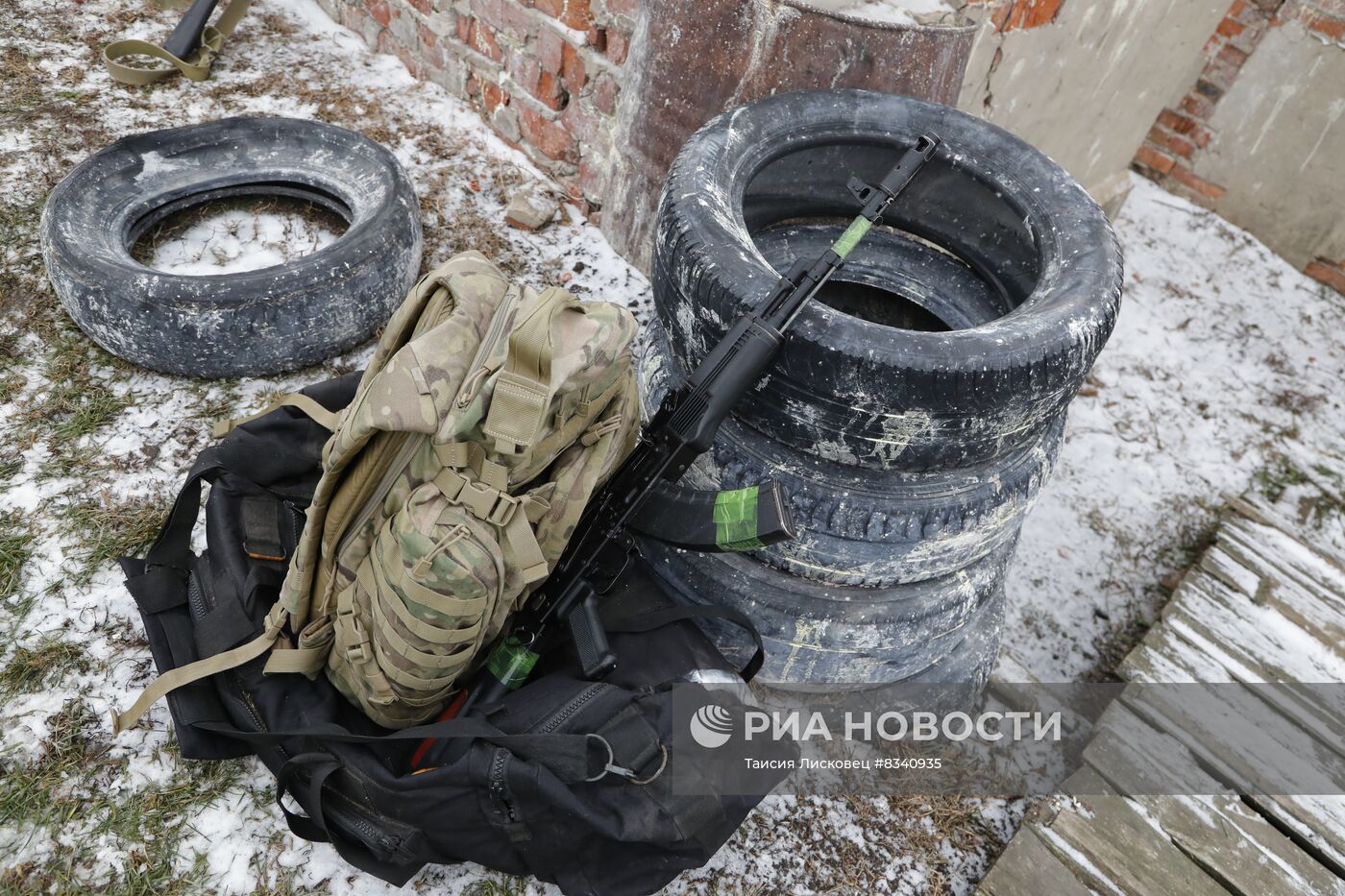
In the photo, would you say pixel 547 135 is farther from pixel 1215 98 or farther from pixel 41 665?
pixel 1215 98

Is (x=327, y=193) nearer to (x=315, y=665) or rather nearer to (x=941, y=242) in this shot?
(x=315, y=665)

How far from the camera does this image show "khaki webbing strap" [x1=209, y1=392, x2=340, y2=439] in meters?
2.11

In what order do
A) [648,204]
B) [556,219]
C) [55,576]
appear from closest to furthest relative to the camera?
[55,576] → [648,204] → [556,219]

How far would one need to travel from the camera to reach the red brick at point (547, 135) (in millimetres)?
3490

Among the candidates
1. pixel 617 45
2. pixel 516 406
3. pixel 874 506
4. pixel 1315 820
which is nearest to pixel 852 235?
pixel 874 506

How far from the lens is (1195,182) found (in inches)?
187

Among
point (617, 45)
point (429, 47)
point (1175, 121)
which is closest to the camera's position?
point (617, 45)

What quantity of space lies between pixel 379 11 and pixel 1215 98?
4.36 m

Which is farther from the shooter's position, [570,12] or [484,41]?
[484,41]

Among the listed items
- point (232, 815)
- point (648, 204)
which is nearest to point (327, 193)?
point (648, 204)

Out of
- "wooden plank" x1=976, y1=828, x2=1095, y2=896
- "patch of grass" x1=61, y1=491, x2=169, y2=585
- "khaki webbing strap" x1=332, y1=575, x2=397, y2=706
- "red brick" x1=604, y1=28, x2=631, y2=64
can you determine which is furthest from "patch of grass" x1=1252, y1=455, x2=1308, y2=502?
"patch of grass" x1=61, y1=491, x2=169, y2=585

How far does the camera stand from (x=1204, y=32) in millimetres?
4059

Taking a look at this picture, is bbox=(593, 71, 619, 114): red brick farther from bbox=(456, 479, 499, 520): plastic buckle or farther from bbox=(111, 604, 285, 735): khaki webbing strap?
bbox=(111, 604, 285, 735): khaki webbing strap

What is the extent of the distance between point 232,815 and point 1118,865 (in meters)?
2.10
